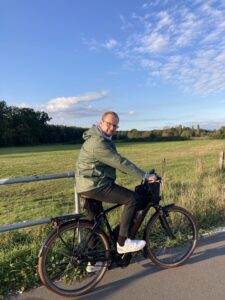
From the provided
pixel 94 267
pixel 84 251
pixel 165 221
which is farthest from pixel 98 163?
pixel 165 221

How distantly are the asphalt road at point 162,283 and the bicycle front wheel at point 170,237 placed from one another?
127 mm

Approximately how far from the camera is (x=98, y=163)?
3955mm

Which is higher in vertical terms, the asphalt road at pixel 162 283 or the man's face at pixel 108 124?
the man's face at pixel 108 124

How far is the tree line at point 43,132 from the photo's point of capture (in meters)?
88.3

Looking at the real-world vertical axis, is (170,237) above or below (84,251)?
below

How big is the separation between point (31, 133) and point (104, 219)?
89.7 meters

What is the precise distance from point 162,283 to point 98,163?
1.59 m

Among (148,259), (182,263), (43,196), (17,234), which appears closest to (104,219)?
(148,259)

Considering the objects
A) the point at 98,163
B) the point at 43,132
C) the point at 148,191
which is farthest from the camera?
the point at 43,132

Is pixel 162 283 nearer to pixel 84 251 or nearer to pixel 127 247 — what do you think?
pixel 127 247

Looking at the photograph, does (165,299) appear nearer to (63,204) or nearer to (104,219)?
(104,219)

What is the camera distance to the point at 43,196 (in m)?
12.3

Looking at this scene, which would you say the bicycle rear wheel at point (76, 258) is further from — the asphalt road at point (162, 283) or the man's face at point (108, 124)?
the man's face at point (108, 124)

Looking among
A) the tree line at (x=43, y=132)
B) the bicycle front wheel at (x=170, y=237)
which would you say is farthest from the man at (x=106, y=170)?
the tree line at (x=43, y=132)
